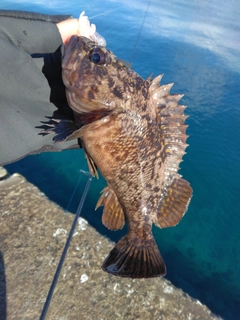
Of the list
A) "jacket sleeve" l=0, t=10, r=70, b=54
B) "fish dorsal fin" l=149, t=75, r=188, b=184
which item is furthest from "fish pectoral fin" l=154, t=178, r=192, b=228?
"jacket sleeve" l=0, t=10, r=70, b=54

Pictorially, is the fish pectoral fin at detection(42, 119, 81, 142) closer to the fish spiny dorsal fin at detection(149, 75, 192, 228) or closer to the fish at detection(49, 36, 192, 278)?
the fish at detection(49, 36, 192, 278)

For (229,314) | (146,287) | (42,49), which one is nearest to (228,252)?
(229,314)

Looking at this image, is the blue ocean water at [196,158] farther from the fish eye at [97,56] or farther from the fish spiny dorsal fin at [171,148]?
the fish eye at [97,56]

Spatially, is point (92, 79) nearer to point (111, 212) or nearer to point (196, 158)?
point (111, 212)

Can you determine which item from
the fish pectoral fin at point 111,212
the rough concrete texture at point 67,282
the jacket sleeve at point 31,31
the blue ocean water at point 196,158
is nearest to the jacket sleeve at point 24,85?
the jacket sleeve at point 31,31

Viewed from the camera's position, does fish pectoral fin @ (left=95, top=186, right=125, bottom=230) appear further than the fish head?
Yes

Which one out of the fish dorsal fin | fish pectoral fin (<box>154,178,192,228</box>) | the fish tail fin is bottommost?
the fish tail fin

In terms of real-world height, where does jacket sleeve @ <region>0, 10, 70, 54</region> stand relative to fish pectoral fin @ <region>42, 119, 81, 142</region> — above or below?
above
